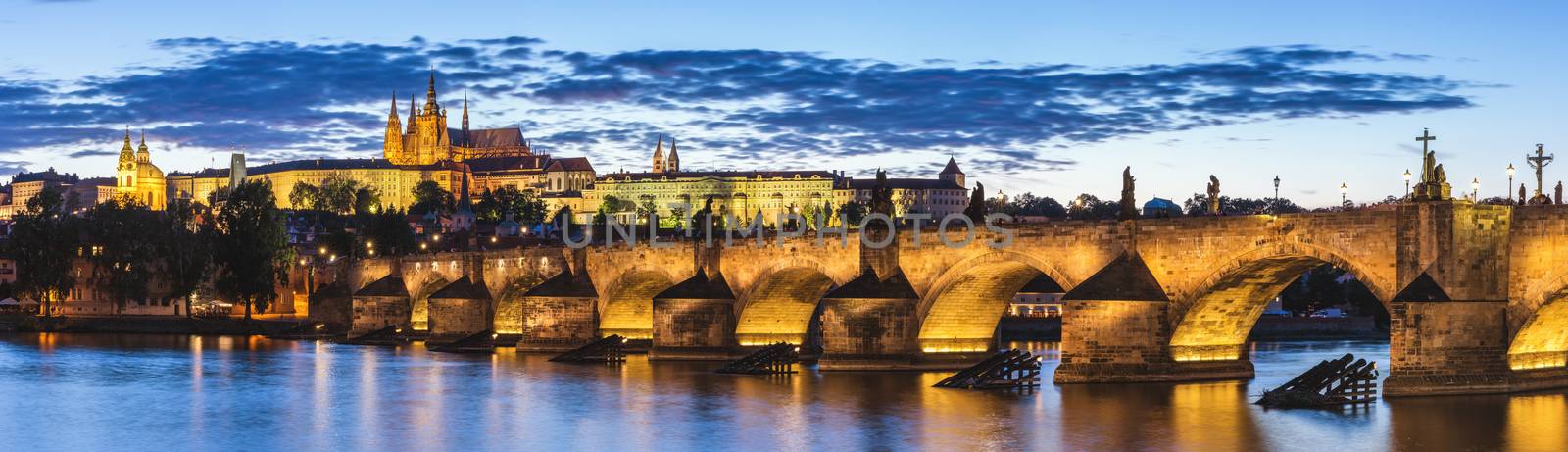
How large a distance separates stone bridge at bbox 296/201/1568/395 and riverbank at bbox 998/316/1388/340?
3003cm

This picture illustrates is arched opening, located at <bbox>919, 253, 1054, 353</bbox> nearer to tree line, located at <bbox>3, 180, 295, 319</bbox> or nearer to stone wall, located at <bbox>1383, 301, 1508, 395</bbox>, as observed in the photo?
stone wall, located at <bbox>1383, 301, 1508, 395</bbox>

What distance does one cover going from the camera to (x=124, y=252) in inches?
3851

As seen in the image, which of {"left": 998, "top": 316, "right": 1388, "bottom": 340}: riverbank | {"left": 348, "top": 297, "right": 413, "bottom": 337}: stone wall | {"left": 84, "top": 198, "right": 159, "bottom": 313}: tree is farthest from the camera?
{"left": 84, "top": 198, "right": 159, "bottom": 313}: tree

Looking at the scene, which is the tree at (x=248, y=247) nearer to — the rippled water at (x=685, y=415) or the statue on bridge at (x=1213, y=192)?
the rippled water at (x=685, y=415)

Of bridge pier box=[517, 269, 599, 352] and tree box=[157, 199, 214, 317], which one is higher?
tree box=[157, 199, 214, 317]

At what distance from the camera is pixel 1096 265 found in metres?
44.7

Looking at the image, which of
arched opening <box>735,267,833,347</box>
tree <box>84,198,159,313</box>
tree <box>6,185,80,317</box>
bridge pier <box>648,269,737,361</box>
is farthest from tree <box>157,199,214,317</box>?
arched opening <box>735,267,833,347</box>

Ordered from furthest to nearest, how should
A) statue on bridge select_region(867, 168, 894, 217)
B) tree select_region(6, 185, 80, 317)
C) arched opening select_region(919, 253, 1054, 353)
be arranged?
tree select_region(6, 185, 80, 317)
statue on bridge select_region(867, 168, 894, 217)
arched opening select_region(919, 253, 1054, 353)

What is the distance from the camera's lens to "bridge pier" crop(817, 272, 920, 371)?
49844 millimetres

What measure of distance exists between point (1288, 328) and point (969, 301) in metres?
49.1

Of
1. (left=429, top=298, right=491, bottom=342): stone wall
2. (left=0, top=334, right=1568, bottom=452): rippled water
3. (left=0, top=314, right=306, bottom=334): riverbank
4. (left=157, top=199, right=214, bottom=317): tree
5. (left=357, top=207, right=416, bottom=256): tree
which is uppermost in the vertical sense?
(left=357, top=207, right=416, bottom=256): tree

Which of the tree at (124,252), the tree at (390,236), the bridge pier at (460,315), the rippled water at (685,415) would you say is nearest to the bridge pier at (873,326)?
the rippled water at (685,415)

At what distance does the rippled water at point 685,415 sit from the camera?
1299 inches

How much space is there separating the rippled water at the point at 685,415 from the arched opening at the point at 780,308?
15.3 ft
